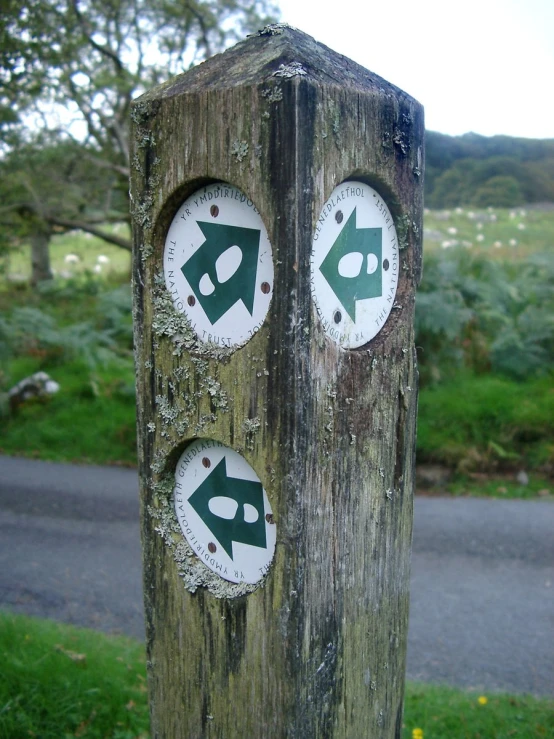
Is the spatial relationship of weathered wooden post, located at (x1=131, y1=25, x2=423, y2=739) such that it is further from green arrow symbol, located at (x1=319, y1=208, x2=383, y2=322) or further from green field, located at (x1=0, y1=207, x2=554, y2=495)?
green field, located at (x1=0, y1=207, x2=554, y2=495)

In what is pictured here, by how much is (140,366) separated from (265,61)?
73cm

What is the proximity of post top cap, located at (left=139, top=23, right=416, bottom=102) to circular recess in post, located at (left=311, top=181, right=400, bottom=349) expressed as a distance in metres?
0.22

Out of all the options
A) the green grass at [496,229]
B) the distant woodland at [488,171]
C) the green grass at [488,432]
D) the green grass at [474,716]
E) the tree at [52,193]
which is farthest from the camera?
the green grass at [496,229]

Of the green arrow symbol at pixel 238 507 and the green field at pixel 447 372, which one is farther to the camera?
the green field at pixel 447 372

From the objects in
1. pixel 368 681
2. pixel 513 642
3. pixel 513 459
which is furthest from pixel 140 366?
pixel 513 459

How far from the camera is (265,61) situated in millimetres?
1453

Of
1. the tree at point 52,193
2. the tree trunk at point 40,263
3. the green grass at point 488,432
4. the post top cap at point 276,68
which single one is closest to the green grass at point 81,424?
the tree at point 52,193

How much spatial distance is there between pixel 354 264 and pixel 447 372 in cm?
665

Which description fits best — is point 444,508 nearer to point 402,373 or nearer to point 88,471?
point 88,471

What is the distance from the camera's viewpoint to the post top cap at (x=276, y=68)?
141cm

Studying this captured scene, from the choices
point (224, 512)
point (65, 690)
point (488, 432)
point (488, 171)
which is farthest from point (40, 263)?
point (224, 512)

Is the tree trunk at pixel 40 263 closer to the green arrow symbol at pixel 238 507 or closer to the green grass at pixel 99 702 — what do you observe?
the green grass at pixel 99 702

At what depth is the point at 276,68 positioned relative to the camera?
1399mm

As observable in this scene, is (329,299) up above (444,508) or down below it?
above
